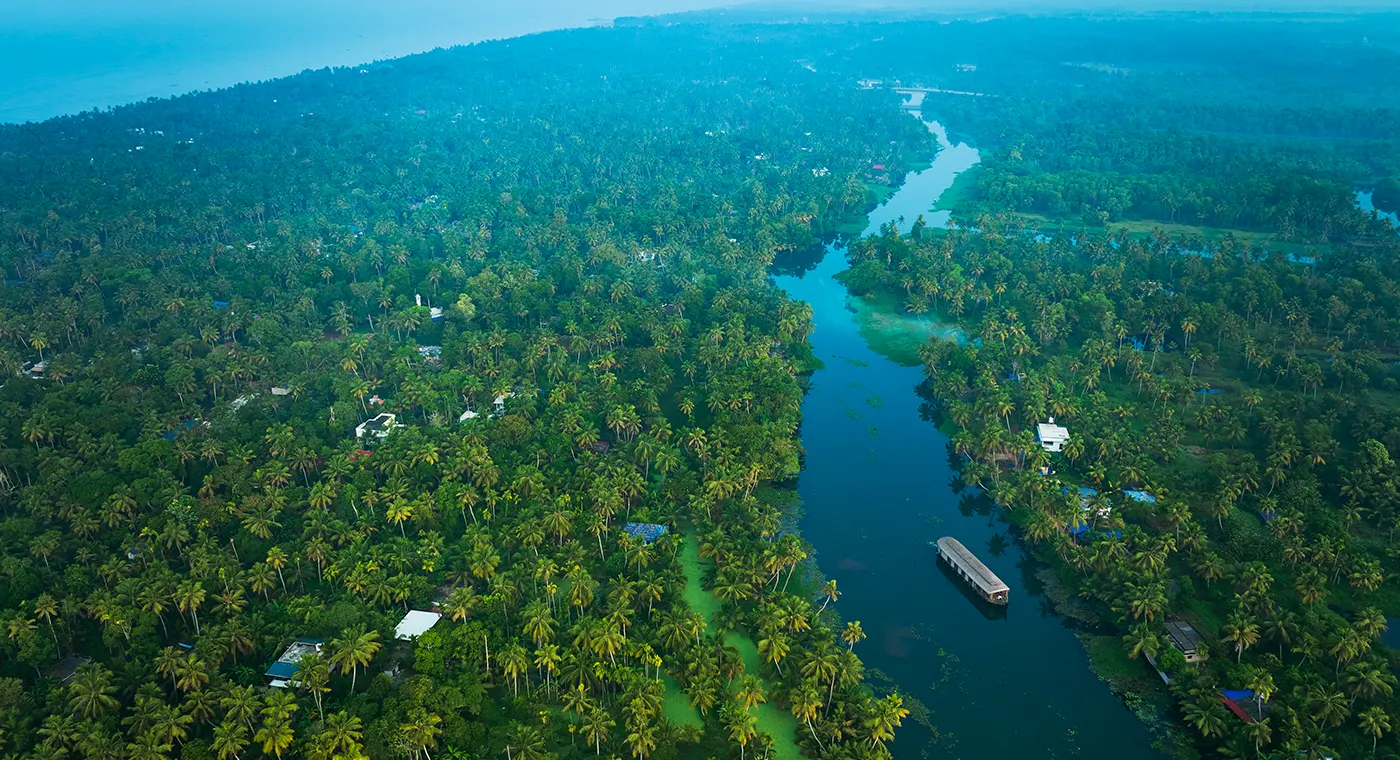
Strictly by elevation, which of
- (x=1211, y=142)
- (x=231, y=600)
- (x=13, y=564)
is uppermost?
(x=13, y=564)

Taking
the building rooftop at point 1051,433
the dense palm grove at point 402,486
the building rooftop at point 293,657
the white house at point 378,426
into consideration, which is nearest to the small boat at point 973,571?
the dense palm grove at point 402,486

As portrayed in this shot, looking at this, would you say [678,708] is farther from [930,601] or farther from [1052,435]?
[1052,435]

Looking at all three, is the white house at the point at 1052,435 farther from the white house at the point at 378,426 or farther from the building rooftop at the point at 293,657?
the building rooftop at the point at 293,657

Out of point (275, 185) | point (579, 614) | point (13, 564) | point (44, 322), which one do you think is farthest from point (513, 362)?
point (275, 185)

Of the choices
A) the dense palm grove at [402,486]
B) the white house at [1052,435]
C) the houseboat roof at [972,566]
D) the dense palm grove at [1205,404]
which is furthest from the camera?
the white house at [1052,435]

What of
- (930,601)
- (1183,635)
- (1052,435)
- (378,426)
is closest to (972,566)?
(930,601)

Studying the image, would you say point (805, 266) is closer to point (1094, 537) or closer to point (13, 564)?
point (1094, 537)
